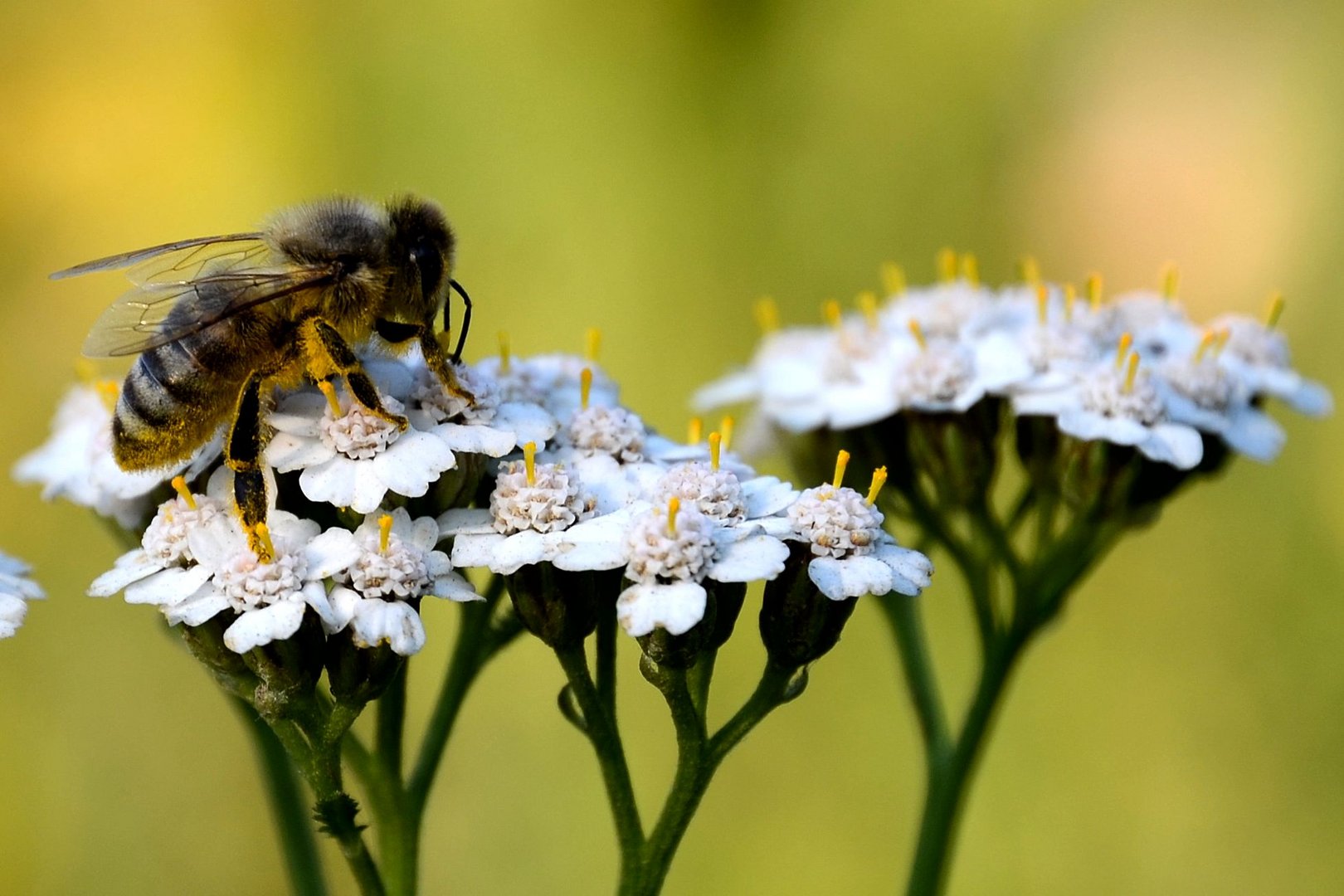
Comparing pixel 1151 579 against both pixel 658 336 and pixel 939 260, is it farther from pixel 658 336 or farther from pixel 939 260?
pixel 658 336

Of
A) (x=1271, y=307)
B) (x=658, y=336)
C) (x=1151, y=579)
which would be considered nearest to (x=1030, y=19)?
(x=658, y=336)

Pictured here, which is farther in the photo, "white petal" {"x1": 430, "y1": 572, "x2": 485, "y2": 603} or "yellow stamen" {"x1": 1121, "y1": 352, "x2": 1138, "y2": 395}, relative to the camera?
"yellow stamen" {"x1": 1121, "y1": 352, "x2": 1138, "y2": 395}

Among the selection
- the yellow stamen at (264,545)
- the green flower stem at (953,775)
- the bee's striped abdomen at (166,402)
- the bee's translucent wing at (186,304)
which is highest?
the bee's translucent wing at (186,304)

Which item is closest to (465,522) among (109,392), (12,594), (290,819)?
(12,594)

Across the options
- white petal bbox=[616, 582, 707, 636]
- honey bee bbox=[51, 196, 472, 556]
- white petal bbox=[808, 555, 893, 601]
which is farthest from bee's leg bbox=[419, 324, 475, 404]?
white petal bbox=[808, 555, 893, 601]

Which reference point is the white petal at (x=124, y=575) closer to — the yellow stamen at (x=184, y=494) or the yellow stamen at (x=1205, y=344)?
the yellow stamen at (x=184, y=494)

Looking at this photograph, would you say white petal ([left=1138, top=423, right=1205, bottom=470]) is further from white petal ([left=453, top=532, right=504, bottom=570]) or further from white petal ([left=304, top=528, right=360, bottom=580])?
white petal ([left=304, top=528, right=360, bottom=580])

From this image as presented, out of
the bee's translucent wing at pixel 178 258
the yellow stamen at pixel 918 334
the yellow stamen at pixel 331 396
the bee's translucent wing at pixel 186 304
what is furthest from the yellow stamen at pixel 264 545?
the yellow stamen at pixel 918 334
